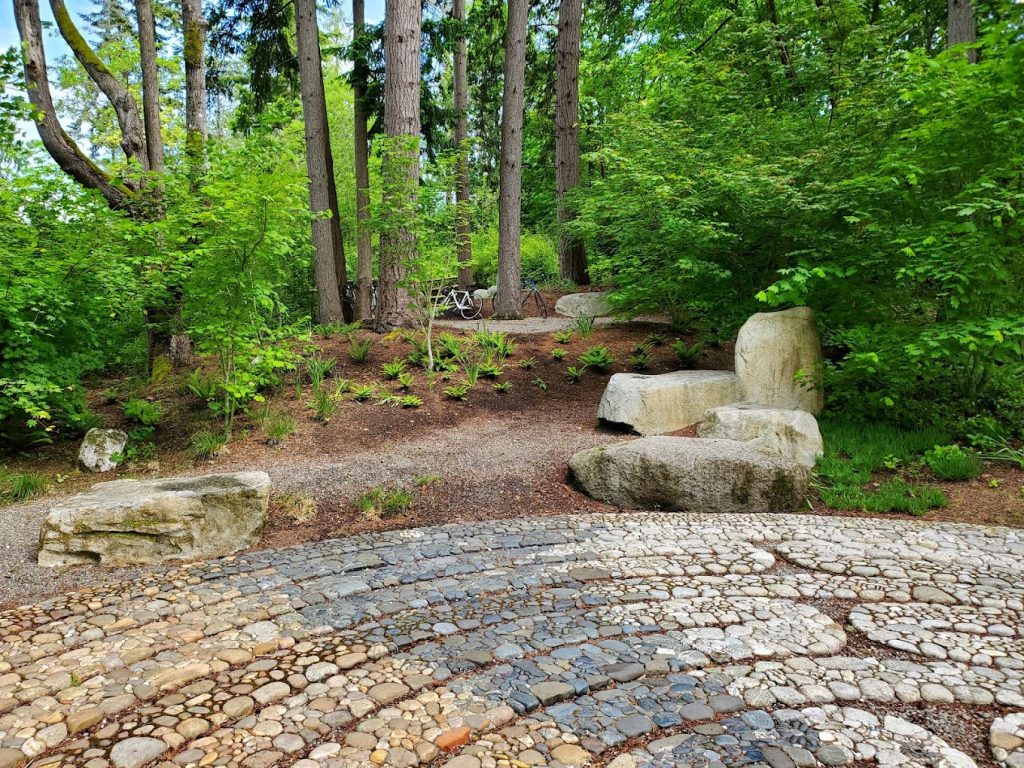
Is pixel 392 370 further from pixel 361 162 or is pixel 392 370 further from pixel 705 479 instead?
pixel 361 162

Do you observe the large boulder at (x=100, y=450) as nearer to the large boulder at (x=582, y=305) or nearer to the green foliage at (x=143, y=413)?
the green foliage at (x=143, y=413)

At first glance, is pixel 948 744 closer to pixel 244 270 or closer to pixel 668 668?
pixel 668 668

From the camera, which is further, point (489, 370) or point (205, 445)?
point (489, 370)

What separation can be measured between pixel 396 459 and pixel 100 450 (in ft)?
8.43

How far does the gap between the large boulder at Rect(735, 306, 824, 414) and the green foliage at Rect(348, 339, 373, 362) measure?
180 inches

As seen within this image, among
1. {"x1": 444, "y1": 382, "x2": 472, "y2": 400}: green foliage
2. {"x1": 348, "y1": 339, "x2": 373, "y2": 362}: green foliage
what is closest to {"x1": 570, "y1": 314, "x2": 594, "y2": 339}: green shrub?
{"x1": 444, "y1": 382, "x2": 472, "y2": 400}: green foliage

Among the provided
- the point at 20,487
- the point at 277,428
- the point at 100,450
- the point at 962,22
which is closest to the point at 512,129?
the point at 962,22

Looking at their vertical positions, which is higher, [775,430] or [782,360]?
[782,360]

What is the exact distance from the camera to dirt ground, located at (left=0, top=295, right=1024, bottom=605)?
4336 millimetres

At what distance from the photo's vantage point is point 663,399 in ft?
20.5

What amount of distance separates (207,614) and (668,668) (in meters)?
2.23

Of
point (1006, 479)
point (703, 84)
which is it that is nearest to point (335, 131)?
point (703, 84)

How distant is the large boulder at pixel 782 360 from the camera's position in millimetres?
6348

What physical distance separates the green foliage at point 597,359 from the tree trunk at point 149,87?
235 inches
